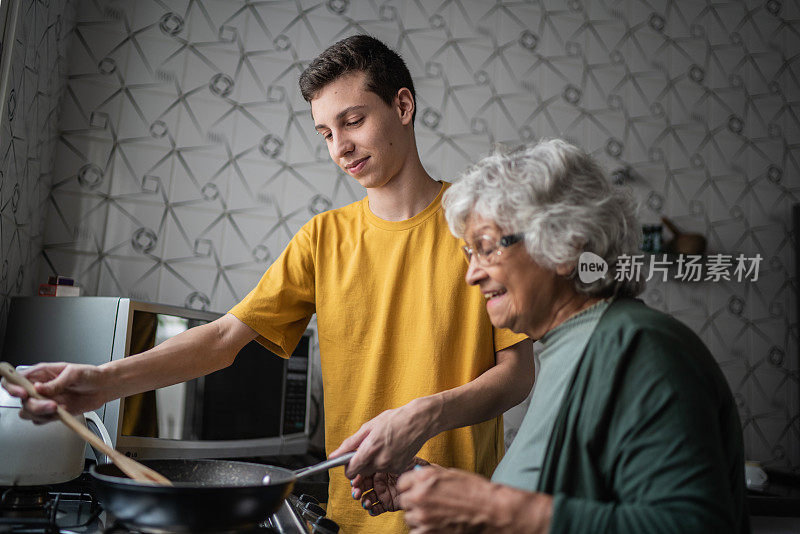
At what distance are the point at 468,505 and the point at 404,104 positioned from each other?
0.87m

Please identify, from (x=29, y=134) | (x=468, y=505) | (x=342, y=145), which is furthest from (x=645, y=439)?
(x=29, y=134)

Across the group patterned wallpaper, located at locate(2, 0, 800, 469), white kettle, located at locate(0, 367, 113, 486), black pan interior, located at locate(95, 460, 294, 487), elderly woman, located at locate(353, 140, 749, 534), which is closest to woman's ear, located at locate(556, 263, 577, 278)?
elderly woman, located at locate(353, 140, 749, 534)

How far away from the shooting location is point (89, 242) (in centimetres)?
202

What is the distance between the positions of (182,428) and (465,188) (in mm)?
1112

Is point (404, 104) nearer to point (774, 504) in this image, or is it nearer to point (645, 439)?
point (645, 439)

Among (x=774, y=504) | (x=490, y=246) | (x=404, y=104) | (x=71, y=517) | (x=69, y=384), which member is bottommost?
(x=774, y=504)

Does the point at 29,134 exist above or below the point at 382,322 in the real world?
above

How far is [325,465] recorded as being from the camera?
86 cm

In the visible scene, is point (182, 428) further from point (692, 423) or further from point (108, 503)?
point (692, 423)

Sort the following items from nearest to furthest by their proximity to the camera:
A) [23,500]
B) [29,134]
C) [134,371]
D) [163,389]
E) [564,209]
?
[564,209], [23,500], [134,371], [163,389], [29,134]

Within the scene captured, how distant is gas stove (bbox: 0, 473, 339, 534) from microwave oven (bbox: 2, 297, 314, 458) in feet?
1.17

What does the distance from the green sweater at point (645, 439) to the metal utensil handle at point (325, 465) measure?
304 millimetres

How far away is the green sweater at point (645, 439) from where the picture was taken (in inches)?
25.0

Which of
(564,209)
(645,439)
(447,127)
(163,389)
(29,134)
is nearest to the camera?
(645,439)
